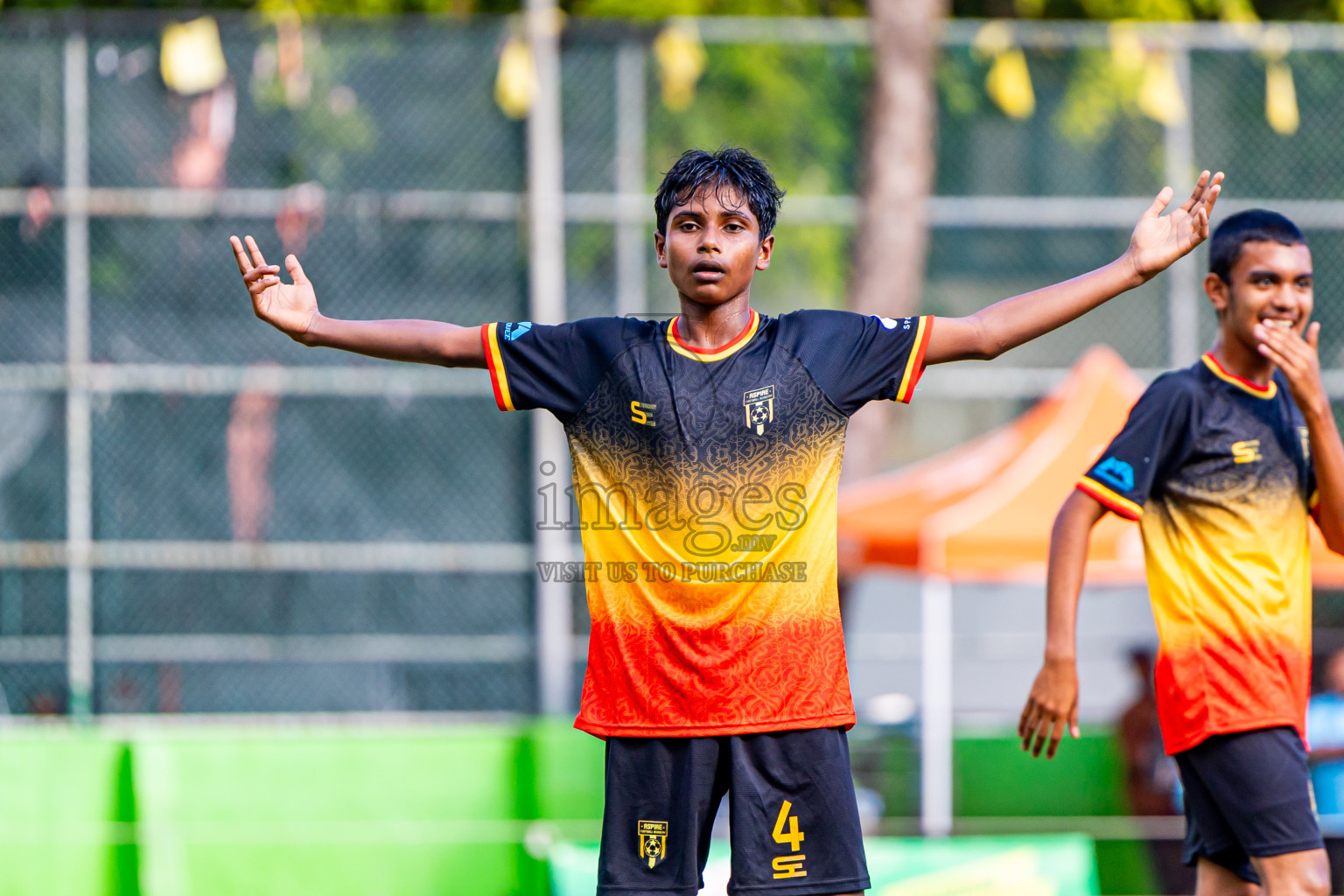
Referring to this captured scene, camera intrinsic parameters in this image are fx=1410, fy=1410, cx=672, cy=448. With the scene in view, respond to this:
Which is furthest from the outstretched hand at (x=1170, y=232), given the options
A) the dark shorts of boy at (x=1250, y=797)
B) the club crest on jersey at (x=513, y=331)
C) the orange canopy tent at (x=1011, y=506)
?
the orange canopy tent at (x=1011, y=506)

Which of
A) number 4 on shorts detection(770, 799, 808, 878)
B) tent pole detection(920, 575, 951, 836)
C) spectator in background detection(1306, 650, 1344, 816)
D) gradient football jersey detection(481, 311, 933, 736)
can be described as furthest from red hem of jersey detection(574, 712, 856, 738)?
spectator in background detection(1306, 650, 1344, 816)

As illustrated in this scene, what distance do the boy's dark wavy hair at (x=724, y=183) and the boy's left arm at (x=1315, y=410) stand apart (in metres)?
1.34

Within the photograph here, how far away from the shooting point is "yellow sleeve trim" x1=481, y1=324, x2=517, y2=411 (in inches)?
127

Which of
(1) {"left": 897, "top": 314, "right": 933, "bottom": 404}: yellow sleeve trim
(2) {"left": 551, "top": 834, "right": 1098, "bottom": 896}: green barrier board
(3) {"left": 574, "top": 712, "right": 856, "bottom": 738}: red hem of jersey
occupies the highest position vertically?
(1) {"left": 897, "top": 314, "right": 933, "bottom": 404}: yellow sleeve trim

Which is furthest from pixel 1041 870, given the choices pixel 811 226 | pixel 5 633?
pixel 5 633

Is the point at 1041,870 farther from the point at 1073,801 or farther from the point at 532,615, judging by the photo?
the point at 532,615

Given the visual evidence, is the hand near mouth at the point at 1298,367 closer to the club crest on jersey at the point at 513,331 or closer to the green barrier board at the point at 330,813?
the club crest on jersey at the point at 513,331

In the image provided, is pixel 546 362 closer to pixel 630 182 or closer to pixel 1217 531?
pixel 1217 531

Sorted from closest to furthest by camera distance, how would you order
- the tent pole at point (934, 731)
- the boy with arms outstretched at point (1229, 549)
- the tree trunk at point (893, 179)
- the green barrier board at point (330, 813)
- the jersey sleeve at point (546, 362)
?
the jersey sleeve at point (546, 362), the boy with arms outstretched at point (1229, 549), the green barrier board at point (330, 813), the tent pole at point (934, 731), the tree trunk at point (893, 179)

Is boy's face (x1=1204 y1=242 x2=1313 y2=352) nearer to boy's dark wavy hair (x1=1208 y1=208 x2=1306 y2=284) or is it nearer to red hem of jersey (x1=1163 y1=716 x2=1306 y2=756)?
boy's dark wavy hair (x1=1208 y1=208 x2=1306 y2=284)

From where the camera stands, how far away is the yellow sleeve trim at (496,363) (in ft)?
10.6

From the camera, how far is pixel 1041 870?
5926mm

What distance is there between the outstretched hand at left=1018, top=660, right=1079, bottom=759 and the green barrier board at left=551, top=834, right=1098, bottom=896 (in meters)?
2.24

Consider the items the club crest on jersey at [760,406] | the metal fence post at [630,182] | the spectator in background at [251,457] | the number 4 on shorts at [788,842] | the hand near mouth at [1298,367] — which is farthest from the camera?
the metal fence post at [630,182]
